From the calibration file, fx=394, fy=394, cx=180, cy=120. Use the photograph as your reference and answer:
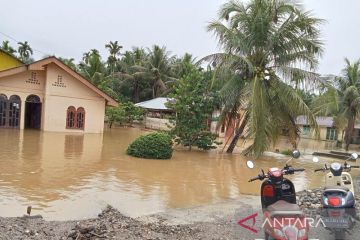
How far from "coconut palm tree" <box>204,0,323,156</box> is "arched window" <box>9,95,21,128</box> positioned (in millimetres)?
12454

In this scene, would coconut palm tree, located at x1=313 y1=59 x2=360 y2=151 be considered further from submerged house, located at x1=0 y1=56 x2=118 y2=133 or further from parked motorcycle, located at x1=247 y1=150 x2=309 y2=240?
parked motorcycle, located at x1=247 y1=150 x2=309 y2=240

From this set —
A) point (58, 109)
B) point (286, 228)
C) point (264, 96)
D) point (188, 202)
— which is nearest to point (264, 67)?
point (264, 96)

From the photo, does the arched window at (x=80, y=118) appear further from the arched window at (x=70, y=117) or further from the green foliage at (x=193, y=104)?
the green foliage at (x=193, y=104)

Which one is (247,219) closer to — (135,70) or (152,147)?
(152,147)

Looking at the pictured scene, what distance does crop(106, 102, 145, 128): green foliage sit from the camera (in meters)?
32.5

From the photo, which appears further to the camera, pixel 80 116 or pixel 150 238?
pixel 80 116

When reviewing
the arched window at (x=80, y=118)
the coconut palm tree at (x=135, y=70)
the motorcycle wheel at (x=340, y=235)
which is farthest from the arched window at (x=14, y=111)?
the motorcycle wheel at (x=340, y=235)

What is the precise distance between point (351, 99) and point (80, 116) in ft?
64.0

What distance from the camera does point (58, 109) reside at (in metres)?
24.1

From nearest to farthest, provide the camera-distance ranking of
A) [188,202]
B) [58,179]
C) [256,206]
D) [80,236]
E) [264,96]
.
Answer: [80,236], [256,206], [188,202], [58,179], [264,96]

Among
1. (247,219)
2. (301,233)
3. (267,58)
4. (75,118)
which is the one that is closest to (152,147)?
(267,58)

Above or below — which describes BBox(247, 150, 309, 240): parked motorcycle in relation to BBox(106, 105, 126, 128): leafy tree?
below

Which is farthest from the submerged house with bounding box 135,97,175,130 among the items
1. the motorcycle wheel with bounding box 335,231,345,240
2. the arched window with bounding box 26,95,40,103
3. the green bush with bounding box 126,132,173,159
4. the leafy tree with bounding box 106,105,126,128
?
the motorcycle wheel with bounding box 335,231,345,240

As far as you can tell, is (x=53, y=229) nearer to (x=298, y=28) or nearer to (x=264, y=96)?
(x=264, y=96)
